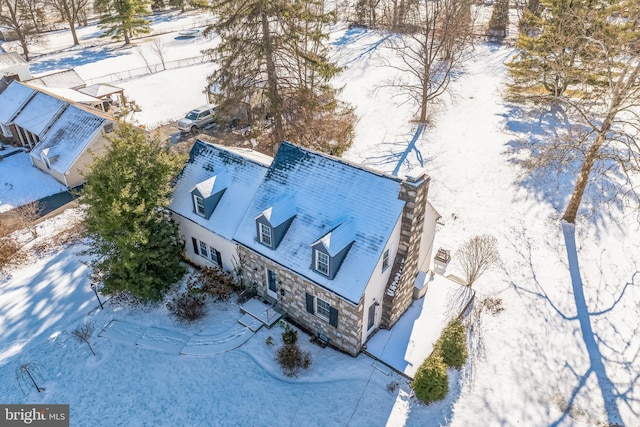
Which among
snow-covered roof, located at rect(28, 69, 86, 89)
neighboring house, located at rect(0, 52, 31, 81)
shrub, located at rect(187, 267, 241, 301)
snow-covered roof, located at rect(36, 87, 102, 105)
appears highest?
neighboring house, located at rect(0, 52, 31, 81)

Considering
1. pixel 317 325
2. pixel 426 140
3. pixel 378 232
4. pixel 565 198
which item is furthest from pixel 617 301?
pixel 426 140

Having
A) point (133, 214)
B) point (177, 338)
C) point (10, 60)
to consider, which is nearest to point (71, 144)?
point (133, 214)

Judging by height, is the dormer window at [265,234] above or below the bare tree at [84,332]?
above

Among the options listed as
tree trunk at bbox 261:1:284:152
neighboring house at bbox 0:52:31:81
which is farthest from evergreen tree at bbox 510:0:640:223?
neighboring house at bbox 0:52:31:81

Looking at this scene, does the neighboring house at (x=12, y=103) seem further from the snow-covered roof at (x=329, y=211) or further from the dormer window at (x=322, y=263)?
the dormer window at (x=322, y=263)

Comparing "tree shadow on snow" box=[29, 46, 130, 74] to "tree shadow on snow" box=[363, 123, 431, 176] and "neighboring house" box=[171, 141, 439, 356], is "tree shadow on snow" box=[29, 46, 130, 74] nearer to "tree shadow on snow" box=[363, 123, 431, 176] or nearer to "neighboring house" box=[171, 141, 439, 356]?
"tree shadow on snow" box=[363, 123, 431, 176]

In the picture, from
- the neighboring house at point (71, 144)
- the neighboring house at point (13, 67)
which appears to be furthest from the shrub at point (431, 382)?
the neighboring house at point (13, 67)
